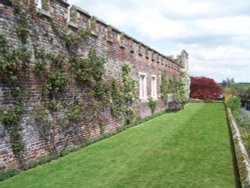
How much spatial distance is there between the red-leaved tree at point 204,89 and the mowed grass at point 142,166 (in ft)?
123

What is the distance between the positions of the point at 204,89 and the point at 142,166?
1665 inches

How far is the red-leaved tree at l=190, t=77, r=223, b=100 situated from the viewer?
4769cm

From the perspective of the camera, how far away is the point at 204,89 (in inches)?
1896

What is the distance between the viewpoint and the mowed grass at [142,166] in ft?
20.6

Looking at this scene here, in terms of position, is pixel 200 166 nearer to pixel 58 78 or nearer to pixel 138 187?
pixel 138 187

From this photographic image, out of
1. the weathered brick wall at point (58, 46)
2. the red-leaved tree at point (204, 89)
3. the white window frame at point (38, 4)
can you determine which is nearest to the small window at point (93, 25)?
the weathered brick wall at point (58, 46)

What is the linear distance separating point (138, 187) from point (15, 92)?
3545 mm

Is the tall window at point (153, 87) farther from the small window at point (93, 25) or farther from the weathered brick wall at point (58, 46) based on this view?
the small window at point (93, 25)

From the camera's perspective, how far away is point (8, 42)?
23.8 ft

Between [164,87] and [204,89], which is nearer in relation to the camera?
[164,87]

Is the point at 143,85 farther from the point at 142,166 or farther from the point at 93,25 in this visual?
the point at 142,166

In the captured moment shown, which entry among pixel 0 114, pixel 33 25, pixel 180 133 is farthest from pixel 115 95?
pixel 0 114

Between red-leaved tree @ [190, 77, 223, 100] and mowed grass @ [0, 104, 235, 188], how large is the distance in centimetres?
3738

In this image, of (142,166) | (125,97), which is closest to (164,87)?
(125,97)
